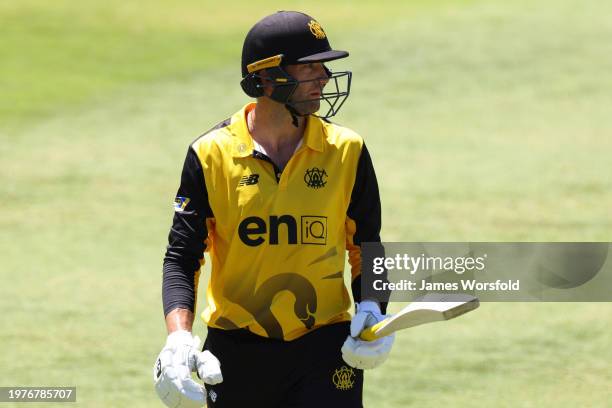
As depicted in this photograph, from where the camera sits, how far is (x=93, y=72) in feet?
65.6

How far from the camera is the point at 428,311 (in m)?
5.12

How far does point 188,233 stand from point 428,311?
1.18 metres

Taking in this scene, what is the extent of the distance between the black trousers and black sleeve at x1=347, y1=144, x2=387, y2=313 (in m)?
0.27

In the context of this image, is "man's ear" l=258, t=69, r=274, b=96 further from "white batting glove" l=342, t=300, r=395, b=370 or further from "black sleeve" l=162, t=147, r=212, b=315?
"white batting glove" l=342, t=300, r=395, b=370

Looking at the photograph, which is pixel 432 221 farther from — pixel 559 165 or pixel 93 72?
pixel 93 72

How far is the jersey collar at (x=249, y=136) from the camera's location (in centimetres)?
581

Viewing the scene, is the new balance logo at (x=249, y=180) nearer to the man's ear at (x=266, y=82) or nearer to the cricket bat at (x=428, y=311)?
the man's ear at (x=266, y=82)

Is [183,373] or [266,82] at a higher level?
[266,82]

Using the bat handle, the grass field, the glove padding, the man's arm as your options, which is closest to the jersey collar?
the man's arm

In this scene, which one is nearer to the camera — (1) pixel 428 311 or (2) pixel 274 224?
(1) pixel 428 311

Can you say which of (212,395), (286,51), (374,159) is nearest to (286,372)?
(212,395)

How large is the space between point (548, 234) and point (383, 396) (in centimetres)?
463

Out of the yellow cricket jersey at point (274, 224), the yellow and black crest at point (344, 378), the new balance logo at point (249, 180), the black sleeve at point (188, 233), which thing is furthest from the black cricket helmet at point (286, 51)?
the yellow and black crest at point (344, 378)

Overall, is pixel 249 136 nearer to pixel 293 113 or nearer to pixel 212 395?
pixel 293 113
